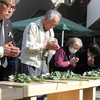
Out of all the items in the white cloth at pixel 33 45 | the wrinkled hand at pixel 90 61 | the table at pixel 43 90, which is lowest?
the table at pixel 43 90

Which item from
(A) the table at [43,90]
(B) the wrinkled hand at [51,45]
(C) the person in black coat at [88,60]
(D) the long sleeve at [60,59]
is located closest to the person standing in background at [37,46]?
(B) the wrinkled hand at [51,45]

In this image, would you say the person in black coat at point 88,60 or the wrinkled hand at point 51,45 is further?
the person in black coat at point 88,60

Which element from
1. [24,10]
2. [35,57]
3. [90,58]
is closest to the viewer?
[35,57]

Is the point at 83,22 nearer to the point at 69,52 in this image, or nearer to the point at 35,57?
the point at 69,52

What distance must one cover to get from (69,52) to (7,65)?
131 cm

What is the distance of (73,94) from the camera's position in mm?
2357

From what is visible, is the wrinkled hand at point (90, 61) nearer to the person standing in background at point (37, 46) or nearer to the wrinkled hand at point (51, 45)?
the person standing in background at point (37, 46)

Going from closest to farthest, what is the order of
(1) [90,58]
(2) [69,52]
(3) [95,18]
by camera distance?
(2) [69,52] < (1) [90,58] < (3) [95,18]

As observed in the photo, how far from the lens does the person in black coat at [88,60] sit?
3.73 meters

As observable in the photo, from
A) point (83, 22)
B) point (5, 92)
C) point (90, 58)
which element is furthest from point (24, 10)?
point (5, 92)

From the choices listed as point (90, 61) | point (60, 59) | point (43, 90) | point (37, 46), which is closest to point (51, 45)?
point (37, 46)

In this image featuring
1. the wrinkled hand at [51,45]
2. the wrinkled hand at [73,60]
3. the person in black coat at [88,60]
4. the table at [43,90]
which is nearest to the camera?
the table at [43,90]

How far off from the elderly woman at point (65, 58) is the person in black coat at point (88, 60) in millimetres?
Result: 249

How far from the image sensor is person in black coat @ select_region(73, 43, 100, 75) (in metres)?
3.73
